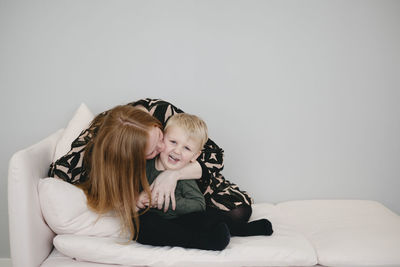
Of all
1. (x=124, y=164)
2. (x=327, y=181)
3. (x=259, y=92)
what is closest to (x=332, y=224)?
(x=327, y=181)

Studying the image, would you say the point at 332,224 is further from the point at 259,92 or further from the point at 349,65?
the point at 349,65

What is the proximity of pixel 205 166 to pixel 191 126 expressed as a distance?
0.75ft

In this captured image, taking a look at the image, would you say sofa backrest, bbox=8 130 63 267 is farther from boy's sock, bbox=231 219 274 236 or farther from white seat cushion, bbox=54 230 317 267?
boy's sock, bbox=231 219 274 236

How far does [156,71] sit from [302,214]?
1206 millimetres

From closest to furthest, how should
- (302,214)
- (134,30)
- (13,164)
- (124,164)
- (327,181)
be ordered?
(13,164)
(124,164)
(302,214)
(134,30)
(327,181)

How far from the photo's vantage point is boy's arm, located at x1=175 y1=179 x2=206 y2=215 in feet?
4.64

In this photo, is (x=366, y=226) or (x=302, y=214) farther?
(x=302, y=214)

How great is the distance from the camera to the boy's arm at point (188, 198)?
4.64ft

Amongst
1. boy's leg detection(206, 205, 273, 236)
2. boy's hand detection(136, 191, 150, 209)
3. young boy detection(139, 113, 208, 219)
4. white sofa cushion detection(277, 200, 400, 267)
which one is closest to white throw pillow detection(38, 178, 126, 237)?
boy's hand detection(136, 191, 150, 209)

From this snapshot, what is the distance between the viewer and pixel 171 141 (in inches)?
58.4

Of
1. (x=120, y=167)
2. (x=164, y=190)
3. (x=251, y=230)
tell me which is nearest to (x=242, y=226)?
(x=251, y=230)

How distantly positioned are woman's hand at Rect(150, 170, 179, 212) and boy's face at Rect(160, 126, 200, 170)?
0.08 metres

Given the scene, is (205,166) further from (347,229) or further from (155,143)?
(347,229)

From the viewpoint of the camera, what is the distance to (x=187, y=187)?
1501 mm
